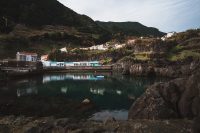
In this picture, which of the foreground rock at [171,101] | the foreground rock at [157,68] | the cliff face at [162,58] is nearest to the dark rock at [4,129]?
the foreground rock at [171,101]

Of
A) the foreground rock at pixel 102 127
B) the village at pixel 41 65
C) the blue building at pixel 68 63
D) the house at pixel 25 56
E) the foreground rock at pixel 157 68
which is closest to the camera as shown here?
the foreground rock at pixel 102 127

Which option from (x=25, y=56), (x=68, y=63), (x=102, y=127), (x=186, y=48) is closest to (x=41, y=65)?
(x=25, y=56)

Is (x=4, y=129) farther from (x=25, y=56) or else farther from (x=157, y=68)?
(x=25, y=56)

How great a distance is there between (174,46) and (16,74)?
95.4 meters

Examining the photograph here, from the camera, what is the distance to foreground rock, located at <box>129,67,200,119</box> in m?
26.5

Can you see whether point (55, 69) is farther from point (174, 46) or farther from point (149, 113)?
point (149, 113)

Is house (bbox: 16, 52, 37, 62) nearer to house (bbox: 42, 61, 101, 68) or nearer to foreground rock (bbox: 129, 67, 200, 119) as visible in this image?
house (bbox: 42, 61, 101, 68)

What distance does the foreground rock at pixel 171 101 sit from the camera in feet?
86.8

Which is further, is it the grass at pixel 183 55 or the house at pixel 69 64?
the house at pixel 69 64

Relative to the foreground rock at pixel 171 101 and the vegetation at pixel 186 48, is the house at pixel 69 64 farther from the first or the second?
the foreground rock at pixel 171 101

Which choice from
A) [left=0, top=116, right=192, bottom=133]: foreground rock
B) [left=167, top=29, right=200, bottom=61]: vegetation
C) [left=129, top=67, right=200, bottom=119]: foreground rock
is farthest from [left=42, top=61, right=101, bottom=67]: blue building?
[left=0, top=116, right=192, bottom=133]: foreground rock

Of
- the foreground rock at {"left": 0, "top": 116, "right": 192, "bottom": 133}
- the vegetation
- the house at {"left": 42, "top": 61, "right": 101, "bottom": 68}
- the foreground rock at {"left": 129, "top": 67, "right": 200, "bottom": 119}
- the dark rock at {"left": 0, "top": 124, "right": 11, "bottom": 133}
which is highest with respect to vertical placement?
the vegetation

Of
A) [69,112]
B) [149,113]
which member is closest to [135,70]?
[69,112]

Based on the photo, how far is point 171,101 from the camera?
29703mm
